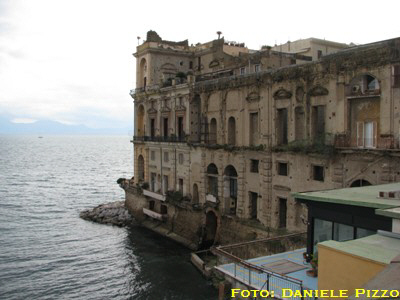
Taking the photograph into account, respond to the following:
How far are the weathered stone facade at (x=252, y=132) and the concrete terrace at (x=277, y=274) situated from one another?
10.6 metres

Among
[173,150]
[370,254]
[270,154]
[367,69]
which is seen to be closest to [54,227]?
[173,150]

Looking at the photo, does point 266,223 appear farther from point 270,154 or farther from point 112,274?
point 112,274

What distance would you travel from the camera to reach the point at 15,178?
325 ft

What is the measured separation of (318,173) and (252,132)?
307 inches

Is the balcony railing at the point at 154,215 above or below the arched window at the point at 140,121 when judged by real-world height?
below

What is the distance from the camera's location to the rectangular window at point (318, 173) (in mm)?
30000

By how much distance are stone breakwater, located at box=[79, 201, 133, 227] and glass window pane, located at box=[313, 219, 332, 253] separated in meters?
36.4

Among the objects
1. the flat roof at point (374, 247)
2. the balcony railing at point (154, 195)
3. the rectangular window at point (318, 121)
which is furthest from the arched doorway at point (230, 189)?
the flat roof at point (374, 247)

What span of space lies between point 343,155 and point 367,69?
18.3 ft

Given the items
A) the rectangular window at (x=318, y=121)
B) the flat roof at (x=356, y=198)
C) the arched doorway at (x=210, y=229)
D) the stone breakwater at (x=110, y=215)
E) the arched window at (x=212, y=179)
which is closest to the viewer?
the flat roof at (x=356, y=198)

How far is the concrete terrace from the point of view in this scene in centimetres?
1514

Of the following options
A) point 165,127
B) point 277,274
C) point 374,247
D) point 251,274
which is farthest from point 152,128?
point 374,247

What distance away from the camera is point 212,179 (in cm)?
4131

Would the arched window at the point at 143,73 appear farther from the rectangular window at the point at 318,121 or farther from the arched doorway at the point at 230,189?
the rectangular window at the point at 318,121
